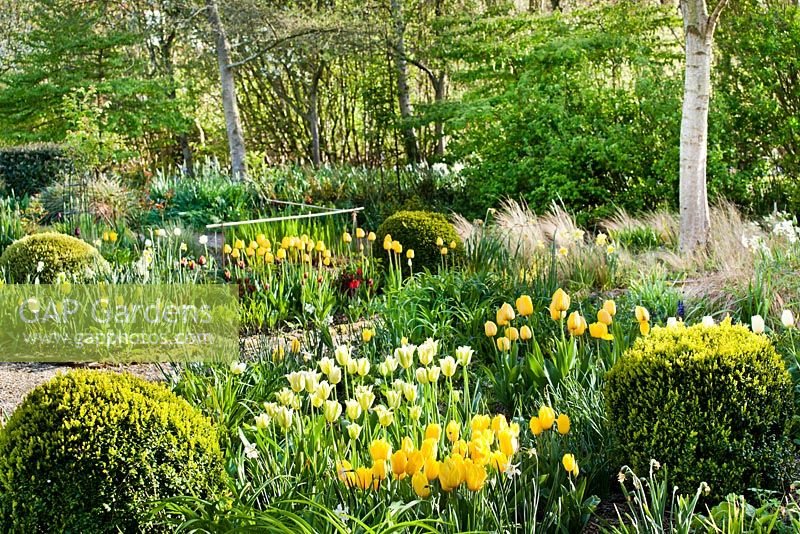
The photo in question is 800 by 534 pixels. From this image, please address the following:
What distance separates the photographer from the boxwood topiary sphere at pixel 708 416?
285 cm

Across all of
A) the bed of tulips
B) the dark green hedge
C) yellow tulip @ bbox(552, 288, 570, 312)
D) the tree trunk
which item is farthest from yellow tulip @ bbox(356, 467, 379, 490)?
the dark green hedge

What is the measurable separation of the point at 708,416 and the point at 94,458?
2.07 meters

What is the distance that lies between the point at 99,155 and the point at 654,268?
9130 mm

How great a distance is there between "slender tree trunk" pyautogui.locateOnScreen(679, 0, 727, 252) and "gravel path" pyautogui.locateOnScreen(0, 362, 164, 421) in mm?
4364

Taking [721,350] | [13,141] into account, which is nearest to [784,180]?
[721,350]

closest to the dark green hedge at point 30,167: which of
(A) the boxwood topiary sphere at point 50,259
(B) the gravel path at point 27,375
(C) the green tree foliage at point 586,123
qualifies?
(C) the green tree foliage at point 586,123

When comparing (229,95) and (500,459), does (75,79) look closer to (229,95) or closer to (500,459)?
(229,95)

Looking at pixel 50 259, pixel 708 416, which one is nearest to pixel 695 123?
pixel 708 416

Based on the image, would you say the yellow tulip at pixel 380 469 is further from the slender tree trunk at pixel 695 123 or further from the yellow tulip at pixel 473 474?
the slender tree trunk at pixel 695 123

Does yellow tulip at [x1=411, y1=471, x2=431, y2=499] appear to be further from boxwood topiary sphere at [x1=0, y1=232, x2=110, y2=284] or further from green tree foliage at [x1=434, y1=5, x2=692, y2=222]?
green tree foliage at [x1=434, y1=5, x2=692, y2=222]

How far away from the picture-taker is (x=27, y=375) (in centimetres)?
489

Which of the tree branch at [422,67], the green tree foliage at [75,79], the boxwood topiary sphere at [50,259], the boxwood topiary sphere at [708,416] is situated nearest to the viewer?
the boxwood topiary sphere at [708,416]

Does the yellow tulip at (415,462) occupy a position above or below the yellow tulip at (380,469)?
above

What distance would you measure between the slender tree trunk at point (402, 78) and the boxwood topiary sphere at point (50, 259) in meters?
7.25
